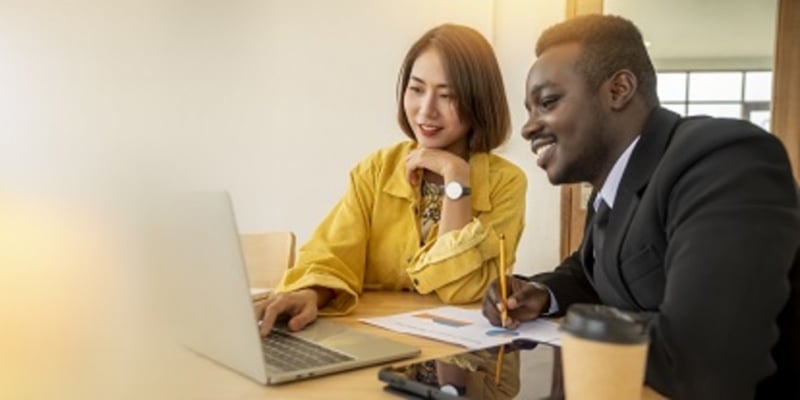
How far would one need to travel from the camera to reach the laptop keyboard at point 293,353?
2.71ft

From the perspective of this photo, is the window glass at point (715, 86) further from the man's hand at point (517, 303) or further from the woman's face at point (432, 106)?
the man's hand at point (517, 303)

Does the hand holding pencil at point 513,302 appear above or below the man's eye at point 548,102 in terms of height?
below

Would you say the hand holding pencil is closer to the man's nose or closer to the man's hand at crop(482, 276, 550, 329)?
the man's hand at crop(482, 276, 550, 329)

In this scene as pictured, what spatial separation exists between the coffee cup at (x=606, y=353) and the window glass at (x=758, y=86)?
7.83 feet

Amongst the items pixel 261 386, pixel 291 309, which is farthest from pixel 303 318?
pixel 261 386

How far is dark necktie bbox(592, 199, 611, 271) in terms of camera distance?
1006 millimetres

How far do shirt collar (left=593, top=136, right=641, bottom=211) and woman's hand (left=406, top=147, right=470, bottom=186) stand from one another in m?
0.43

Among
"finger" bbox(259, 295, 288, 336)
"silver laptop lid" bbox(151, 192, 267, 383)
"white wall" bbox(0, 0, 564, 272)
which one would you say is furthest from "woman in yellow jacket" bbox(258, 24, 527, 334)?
"white wall" bbox(0, 0, 564, 272)

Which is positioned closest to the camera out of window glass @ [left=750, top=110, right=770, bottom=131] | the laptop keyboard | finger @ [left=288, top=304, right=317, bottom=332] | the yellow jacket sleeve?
the laptop keyboard

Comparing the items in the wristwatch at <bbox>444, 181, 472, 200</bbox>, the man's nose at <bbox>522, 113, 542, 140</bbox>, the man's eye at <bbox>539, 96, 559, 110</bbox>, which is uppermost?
the man's eye at <bbox>539, 96, 559, 110</bbox>

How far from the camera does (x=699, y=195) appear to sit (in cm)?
77

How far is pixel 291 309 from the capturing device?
1.07m

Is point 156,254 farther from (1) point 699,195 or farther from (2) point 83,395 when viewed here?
(1) point 699,195

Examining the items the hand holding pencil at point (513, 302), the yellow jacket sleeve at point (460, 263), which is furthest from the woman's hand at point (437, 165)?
the hand holding pencil at point (513, 302)
